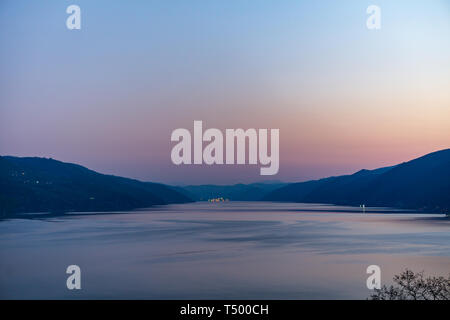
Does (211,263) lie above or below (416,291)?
below

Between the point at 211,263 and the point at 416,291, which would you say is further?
the point at 211,263

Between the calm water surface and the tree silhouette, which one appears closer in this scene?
the tree silhouette

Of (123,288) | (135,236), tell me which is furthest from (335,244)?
(123,288)

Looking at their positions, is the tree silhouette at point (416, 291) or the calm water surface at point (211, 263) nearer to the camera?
the tree silhouette at point (416, 291)

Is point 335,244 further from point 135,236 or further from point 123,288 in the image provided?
point 123,288

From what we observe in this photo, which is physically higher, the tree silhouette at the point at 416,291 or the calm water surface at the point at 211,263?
the tree silhouette at the point at 416,291

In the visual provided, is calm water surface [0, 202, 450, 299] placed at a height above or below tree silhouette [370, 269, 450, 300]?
below

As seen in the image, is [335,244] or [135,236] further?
[135,236]
